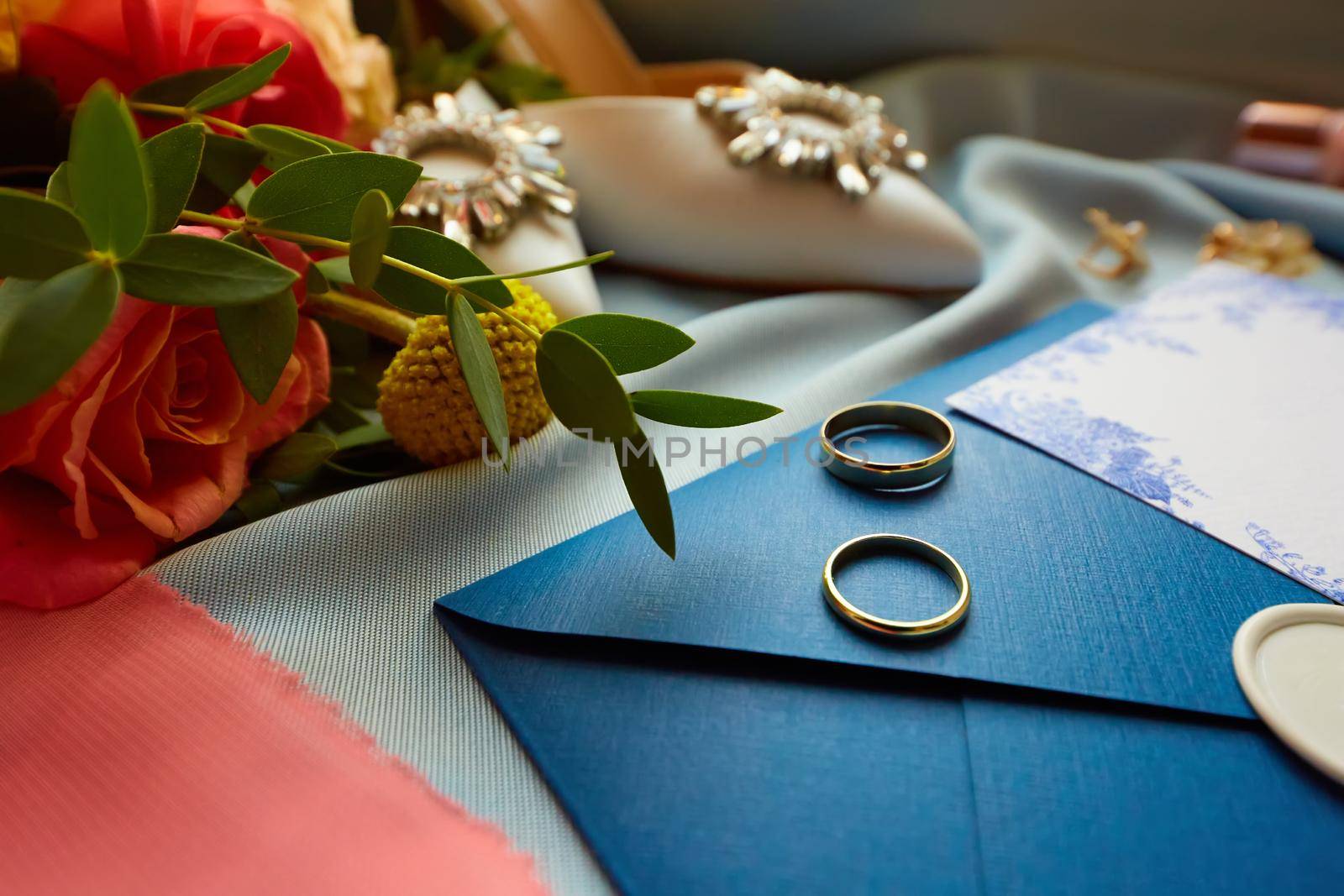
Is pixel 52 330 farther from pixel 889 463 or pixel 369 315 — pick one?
pixel 889 463

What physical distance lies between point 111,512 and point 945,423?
35 centimetres

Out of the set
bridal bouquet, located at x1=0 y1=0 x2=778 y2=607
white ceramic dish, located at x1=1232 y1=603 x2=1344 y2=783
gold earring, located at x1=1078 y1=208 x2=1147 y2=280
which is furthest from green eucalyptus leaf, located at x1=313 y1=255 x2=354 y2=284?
gold earring, located at x1=1078 y1=208 x2=1147 y2=280

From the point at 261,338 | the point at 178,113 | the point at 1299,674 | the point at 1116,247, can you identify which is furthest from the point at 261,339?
the point at 1116,247

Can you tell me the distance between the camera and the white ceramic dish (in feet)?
0.97

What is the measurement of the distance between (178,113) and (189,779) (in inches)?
9.1

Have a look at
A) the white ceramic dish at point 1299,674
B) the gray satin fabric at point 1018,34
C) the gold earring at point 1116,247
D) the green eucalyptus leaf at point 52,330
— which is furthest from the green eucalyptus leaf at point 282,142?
the gray satin fabric at point 1018,34

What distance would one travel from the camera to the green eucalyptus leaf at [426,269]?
0.32m

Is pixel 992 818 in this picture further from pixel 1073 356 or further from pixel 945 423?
pixel 1073 356

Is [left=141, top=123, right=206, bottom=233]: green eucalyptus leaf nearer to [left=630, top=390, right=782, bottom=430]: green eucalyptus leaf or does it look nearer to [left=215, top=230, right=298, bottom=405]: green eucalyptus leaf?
[left=215, top=230, right=298, bottom=405]: green eucalyptus leaf

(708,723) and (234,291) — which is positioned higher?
(234,291)

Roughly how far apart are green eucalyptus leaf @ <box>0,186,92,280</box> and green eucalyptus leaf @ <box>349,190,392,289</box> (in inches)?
2.8

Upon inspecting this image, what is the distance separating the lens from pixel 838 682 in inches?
12.8

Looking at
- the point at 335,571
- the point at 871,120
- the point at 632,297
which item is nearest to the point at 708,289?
the point at 632,297

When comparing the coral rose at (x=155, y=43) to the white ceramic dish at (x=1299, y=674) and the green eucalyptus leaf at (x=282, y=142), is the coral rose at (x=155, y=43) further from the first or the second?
the white ceramic dish at (x=1299, y=674)
